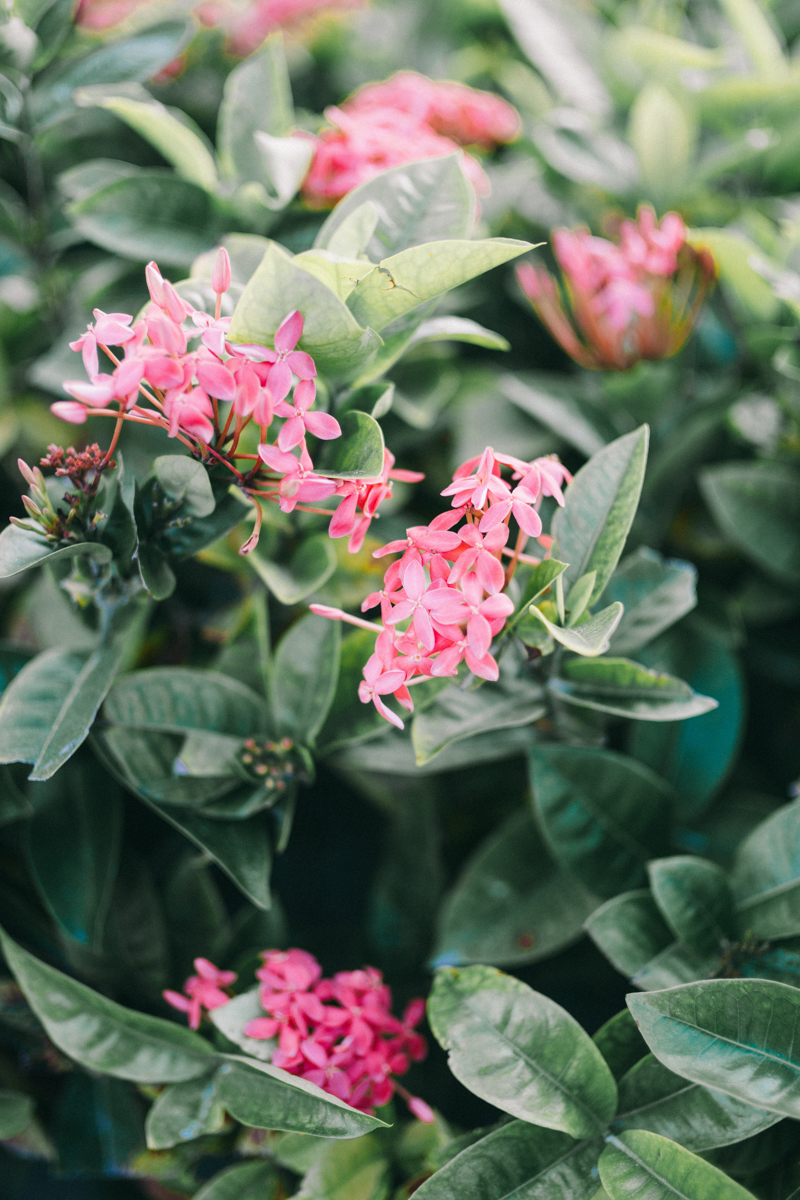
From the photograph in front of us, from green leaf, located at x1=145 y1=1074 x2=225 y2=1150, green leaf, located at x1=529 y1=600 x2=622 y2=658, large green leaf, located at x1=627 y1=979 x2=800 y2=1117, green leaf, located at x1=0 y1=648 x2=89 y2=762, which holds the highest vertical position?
green leaf, located at x1=529 y1=600 x2=622 y2=658

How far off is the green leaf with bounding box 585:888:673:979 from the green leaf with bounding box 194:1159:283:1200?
31 cm

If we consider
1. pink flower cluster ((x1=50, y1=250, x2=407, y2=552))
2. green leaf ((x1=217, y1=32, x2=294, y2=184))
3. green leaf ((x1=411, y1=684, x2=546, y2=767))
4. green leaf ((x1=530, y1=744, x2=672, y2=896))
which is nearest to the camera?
pink flower cluster ((x1=50, y1=250, x2=407, y2=552))

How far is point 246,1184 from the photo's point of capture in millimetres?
608

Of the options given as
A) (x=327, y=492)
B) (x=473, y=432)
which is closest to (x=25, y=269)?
(x=473, y=432)

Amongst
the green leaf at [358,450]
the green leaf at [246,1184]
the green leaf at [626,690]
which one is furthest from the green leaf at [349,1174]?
the green leaf at [358,450]

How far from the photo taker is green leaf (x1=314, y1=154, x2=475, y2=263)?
54cm

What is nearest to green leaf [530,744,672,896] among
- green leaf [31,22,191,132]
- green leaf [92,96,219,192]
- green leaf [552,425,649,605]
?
green leaf [552,425,649,605]

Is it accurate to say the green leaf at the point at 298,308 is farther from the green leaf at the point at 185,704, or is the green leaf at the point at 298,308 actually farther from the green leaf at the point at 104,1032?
the green leaf at the point at 104,1032

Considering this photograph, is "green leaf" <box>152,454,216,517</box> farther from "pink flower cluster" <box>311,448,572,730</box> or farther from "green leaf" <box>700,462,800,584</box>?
"green leaf" <box>700,462,800,584</box>

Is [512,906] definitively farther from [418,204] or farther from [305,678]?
[418,204]

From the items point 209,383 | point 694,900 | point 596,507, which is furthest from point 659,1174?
point 209,383

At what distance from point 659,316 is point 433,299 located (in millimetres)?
367

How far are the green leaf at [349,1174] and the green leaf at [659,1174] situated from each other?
7.5 inches

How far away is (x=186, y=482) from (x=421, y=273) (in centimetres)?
18
